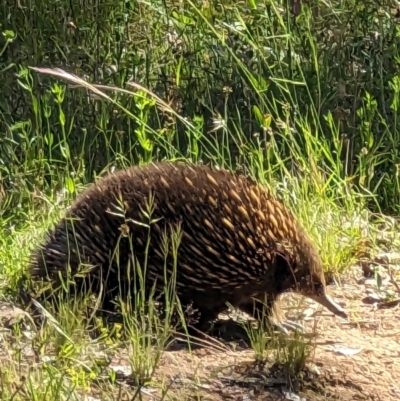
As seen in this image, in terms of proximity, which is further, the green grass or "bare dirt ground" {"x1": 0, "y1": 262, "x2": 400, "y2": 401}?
the green grass

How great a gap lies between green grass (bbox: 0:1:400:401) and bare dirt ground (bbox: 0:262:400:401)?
127mm

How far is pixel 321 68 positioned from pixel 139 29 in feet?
4.68

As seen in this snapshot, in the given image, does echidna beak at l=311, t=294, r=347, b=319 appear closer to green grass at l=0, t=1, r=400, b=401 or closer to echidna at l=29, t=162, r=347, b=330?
echidna at l=29, t=162, r=347, b=330

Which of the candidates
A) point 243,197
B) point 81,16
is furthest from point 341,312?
point 81,16

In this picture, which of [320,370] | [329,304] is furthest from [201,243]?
[320,370]

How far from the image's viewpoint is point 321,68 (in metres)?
5.57

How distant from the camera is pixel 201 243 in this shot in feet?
12.2

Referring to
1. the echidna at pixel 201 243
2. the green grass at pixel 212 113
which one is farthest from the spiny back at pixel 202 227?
the green grass at pixel 212 113

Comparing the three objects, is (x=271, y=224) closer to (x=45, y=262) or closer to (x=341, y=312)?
(x=341, y=312)

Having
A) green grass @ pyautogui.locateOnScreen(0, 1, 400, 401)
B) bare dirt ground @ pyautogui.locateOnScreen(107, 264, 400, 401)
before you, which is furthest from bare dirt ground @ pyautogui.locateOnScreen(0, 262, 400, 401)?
green grass @ pyautogui.locateOnScreen(0, 1, 400, 401)

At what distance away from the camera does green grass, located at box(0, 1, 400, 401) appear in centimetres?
441

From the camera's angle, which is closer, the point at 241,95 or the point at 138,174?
the point at 138,174

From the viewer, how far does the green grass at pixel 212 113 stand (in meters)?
4.41

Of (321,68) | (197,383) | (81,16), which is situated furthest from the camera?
(81,16)
